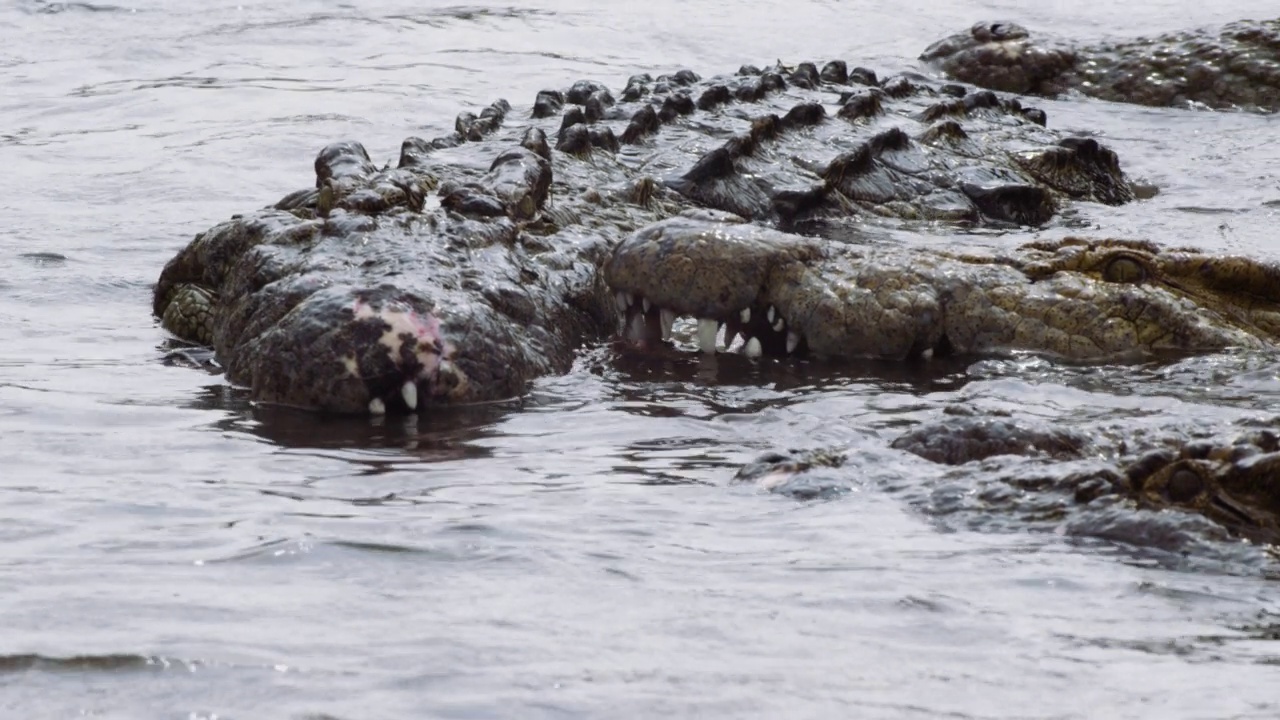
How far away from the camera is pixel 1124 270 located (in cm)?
671

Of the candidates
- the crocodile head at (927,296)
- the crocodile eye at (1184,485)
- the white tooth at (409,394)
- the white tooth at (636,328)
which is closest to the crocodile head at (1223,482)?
the crocodile eye at (1184,485)

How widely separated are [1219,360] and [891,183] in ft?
10.8

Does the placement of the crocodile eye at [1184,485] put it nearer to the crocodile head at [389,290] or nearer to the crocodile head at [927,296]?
the crocodile head at [927,296]

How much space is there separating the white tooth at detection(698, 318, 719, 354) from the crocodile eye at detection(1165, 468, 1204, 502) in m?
2.49

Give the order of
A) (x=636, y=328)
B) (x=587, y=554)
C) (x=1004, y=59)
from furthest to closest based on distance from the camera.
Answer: (x=1004, y=59) → (x=636, y=328) → (x=587, y=554)

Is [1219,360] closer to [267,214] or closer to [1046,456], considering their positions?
[1046,456]

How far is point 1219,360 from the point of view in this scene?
6.38m

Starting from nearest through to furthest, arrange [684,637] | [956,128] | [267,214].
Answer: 1. [684,637]
2. [267,214]
3. [956,128]

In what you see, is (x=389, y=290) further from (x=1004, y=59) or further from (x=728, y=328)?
(x=1004, y=59)

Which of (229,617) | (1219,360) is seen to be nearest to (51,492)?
(229,617)

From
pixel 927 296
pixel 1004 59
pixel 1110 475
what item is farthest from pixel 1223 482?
pixel 1004 59

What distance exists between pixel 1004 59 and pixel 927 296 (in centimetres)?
856

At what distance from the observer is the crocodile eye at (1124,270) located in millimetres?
6711

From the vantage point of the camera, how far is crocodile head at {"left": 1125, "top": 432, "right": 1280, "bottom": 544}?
13.3ft
